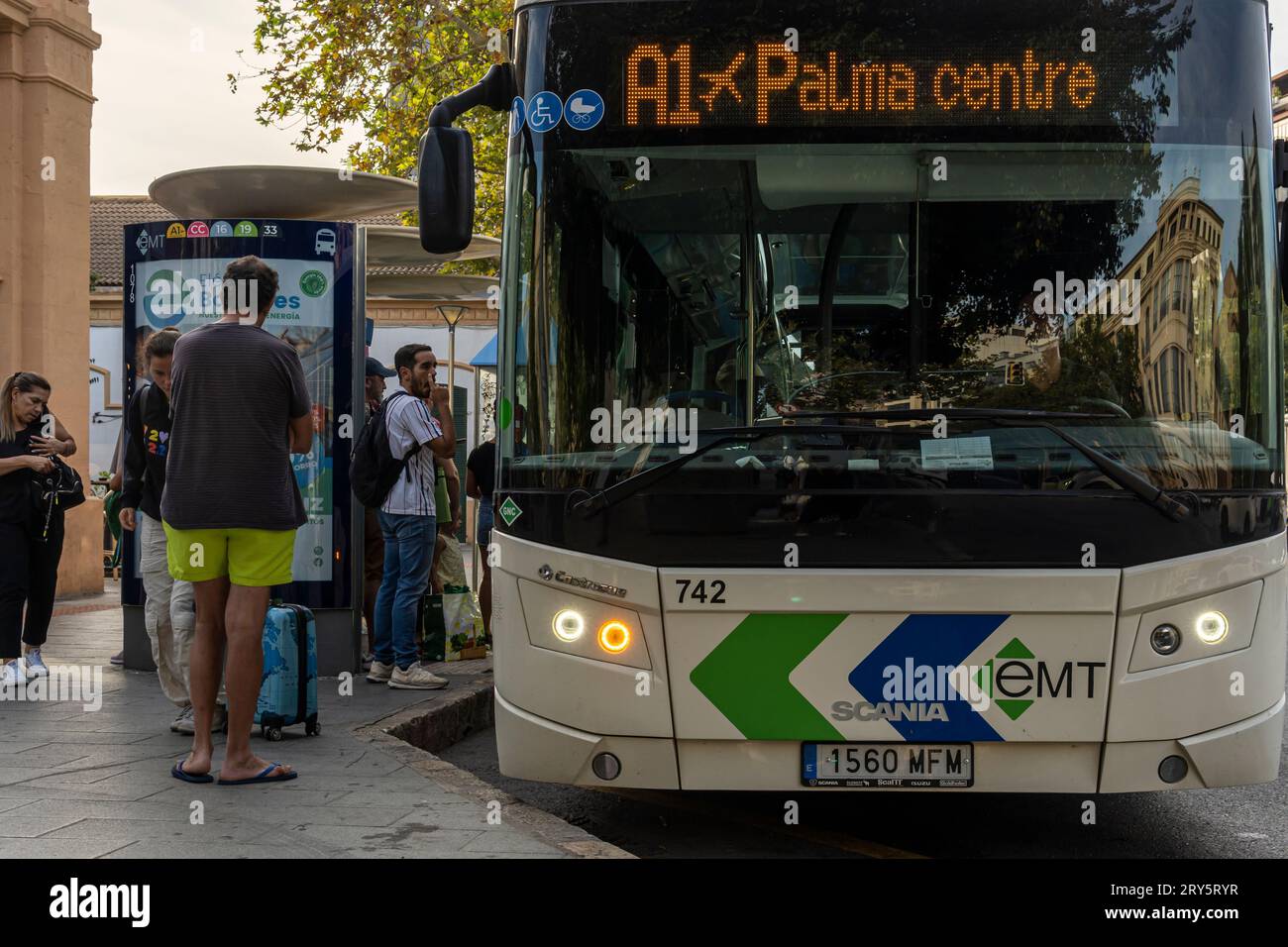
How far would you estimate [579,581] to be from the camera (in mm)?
5234

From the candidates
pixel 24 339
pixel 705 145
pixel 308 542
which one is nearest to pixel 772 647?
pixel 705 145

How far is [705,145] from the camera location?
209 inches

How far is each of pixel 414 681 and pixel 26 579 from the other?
2280 mm

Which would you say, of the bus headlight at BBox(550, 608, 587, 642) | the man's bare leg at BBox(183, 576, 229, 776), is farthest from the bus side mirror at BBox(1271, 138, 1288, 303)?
the man's bare leg at BBox(183, 576, 229, 776)

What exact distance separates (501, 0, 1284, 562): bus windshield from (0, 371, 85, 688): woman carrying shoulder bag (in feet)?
14.9

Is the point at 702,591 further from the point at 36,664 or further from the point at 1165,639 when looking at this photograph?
the point at 36,664

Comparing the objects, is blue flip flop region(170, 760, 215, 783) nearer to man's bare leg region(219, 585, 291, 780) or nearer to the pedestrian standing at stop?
man's bare leg region(219, 585, 291, 780)

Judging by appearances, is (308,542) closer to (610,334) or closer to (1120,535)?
(610,334)

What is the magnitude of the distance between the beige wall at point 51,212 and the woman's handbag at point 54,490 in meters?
7.04

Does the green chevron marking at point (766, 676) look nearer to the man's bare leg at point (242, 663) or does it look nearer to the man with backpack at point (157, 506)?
the man's bare leg at point (242, 663)

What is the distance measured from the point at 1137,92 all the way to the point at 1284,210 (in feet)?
2.45

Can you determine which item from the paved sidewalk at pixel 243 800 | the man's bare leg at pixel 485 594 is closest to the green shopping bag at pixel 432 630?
the man's bare leg at pixel 485 594

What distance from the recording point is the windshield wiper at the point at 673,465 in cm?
512

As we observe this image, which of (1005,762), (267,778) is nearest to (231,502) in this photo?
(267,778)
